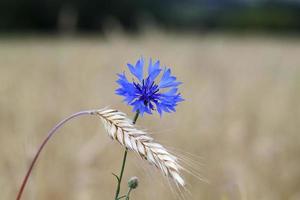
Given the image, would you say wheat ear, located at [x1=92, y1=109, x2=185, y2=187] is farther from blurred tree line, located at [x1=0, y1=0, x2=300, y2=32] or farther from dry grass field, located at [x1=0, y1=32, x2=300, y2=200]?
blurred tree line, located at [x1=0, y1=0, x2=300, y2=32]

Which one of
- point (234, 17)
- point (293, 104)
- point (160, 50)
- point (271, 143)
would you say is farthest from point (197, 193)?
point (234, 17)

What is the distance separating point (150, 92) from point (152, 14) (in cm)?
1942

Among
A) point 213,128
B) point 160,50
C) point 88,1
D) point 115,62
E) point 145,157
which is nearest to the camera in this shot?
point 145,157

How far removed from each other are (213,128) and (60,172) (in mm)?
745

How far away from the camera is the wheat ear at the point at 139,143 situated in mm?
698

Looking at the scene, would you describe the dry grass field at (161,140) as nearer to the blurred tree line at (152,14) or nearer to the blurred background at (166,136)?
the blurred background at (166,136)

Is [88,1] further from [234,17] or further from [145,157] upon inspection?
[145,157]

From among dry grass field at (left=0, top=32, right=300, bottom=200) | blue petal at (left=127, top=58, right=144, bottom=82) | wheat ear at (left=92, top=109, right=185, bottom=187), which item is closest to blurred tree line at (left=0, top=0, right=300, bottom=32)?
dry grass field at (left=0, top=32, right=300, bottom=200)

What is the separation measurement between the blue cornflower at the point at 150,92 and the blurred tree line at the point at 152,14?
16334mm

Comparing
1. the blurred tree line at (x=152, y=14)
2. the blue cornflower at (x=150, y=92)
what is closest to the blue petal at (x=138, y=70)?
the blue cornflower at (x=150, y=92)

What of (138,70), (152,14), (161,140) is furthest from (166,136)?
(152,14)

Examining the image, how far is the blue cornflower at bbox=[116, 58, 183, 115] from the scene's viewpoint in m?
0.78

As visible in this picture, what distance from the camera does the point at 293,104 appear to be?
285cm

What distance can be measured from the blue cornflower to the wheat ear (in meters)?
0.03
